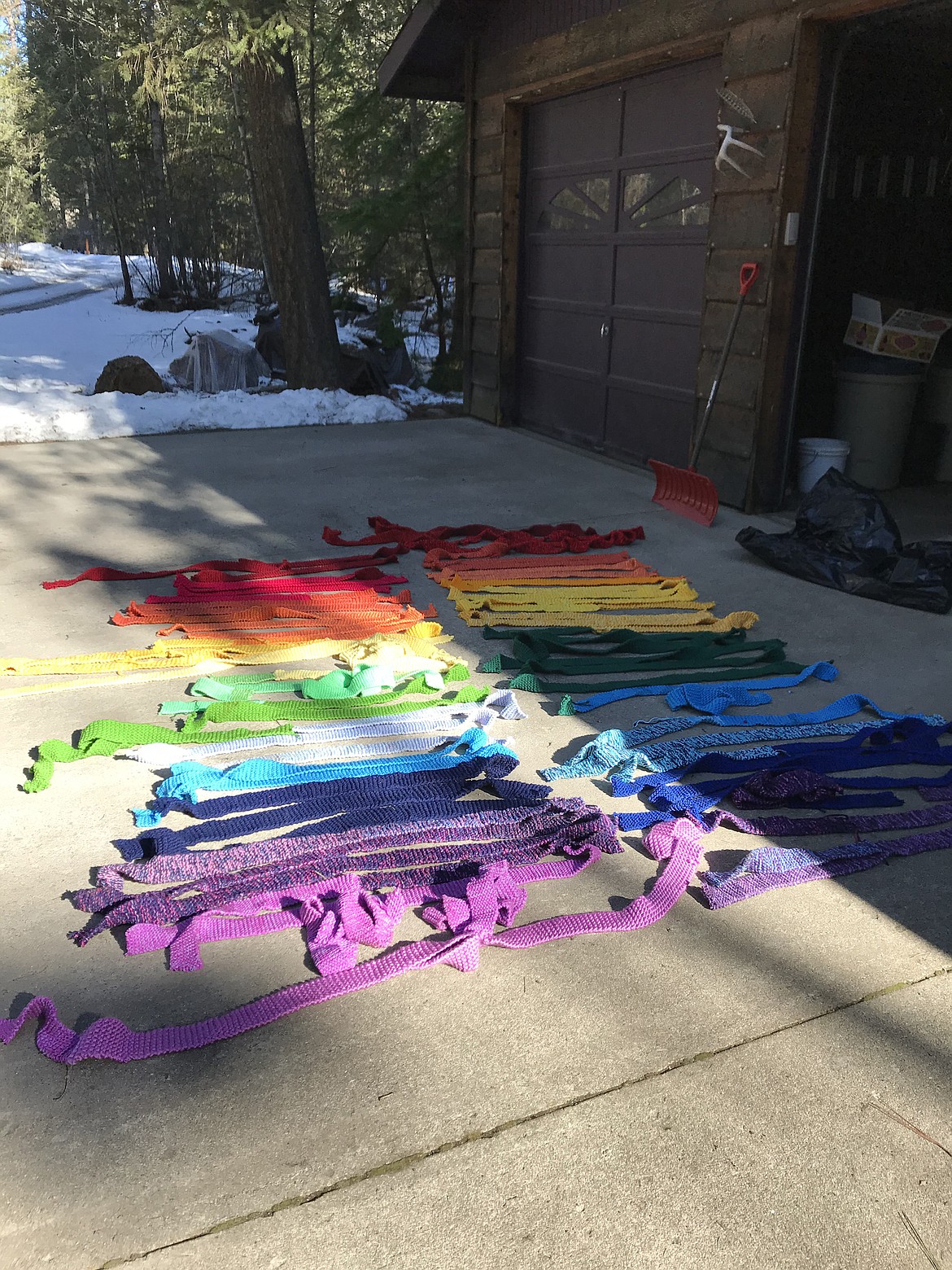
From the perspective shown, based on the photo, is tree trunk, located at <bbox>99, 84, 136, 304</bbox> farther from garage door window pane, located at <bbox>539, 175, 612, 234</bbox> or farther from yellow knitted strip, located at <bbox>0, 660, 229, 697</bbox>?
yellow knitted strip, located at <bbox>0, 660, 229, 697</bbox>

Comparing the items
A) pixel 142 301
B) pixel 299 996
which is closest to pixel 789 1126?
pixel 299 996

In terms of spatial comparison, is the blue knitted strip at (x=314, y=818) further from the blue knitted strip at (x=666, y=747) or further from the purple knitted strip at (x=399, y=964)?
the purple knitted strip at (x=399, y=964)

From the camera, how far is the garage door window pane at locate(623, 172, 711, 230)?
634 centimetres

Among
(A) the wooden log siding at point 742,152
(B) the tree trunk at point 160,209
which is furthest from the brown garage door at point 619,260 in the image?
(B) the tree trunk at point 160,209

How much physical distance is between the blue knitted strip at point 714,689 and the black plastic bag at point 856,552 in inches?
38.5

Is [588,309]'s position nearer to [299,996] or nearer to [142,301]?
[299,996]

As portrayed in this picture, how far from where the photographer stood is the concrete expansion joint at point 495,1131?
5.03 feet

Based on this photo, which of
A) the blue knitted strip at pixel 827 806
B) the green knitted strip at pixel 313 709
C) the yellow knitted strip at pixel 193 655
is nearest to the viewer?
the blue knitted strip at pixel 827 806

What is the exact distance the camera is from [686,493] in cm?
600

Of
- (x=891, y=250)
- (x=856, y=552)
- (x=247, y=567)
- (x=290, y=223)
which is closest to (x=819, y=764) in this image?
(x=856, y=552)

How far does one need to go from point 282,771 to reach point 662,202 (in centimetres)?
535

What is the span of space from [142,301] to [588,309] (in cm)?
1911

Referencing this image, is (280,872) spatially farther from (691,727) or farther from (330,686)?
(691,727)

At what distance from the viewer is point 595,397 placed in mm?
7742
